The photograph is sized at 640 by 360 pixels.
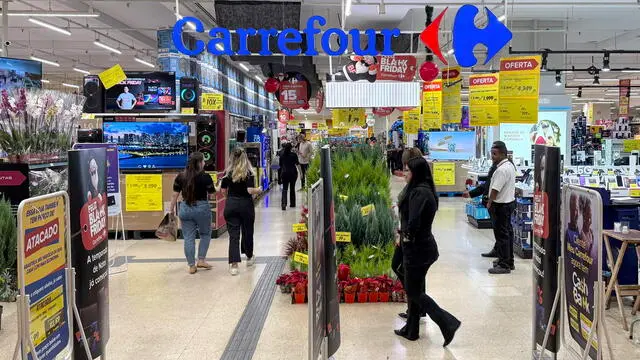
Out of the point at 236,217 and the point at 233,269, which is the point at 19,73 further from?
the point at 233,269

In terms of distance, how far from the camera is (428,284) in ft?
20.5

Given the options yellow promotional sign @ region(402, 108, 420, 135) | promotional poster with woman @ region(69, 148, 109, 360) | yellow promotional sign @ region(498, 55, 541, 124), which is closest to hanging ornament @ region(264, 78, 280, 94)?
yellow promotional sign @ region(498, 55, 541, 124)

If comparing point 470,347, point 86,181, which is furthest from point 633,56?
point 86,181

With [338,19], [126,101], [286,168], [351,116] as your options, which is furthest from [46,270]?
[351,116]

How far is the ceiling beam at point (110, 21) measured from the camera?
44.9ft

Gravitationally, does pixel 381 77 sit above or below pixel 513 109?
above

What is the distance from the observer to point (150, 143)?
9.24 m

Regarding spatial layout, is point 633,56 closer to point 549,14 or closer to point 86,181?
point 549,14

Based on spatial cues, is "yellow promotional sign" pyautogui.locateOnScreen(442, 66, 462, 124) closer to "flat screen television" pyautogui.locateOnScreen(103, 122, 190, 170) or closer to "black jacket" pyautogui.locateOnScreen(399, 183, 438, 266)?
"flat screen television" pyautogui.locateOnScreen(103, 122, 190, 170)

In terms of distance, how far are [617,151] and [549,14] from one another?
4.11 m

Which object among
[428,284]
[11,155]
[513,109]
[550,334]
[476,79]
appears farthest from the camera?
[476,79]

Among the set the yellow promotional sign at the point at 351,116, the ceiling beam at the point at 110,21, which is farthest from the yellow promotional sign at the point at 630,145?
the ceiling beam at the point at 110,21

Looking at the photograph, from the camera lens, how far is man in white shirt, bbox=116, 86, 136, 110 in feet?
31.0

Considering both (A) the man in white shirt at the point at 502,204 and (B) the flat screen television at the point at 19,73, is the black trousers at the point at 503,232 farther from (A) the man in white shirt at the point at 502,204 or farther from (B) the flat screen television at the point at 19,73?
(B) the flat screen television at the point at 19,73
